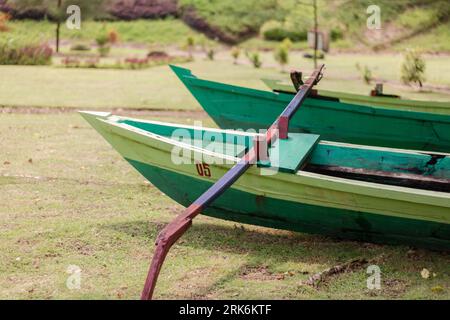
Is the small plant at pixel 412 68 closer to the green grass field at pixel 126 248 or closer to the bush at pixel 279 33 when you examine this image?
the green grass field at pixel 126 248

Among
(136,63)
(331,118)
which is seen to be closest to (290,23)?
(136,63)

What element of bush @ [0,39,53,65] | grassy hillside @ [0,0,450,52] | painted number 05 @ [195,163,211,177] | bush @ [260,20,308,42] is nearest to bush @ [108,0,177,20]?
grassy hillside @ [0,0,450,52]

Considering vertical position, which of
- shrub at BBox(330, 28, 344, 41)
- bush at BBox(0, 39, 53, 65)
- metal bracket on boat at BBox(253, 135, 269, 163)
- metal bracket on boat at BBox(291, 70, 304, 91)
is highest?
metal bracket on boat at BBox(291, 70, 304, 91)

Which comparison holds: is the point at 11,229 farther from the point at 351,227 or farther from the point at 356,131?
the point at 356,131

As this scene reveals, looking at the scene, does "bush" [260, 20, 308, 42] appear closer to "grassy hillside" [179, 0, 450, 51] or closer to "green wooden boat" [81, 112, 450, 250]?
"grassy hillside" [179, 0, 450, 51]

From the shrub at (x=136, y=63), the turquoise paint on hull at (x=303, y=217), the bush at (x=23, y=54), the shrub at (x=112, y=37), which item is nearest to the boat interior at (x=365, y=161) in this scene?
the turquoise paint on hull at (x=303, y=217)

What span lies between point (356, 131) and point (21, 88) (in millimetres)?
8225

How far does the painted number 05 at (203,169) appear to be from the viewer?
192 inches

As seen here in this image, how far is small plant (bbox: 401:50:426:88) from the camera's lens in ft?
49.2

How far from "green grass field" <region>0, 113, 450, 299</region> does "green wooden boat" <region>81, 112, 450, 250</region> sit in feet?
0.64

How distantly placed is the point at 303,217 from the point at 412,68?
1096 cm

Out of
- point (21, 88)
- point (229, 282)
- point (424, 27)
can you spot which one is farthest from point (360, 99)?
point (424, 27)
